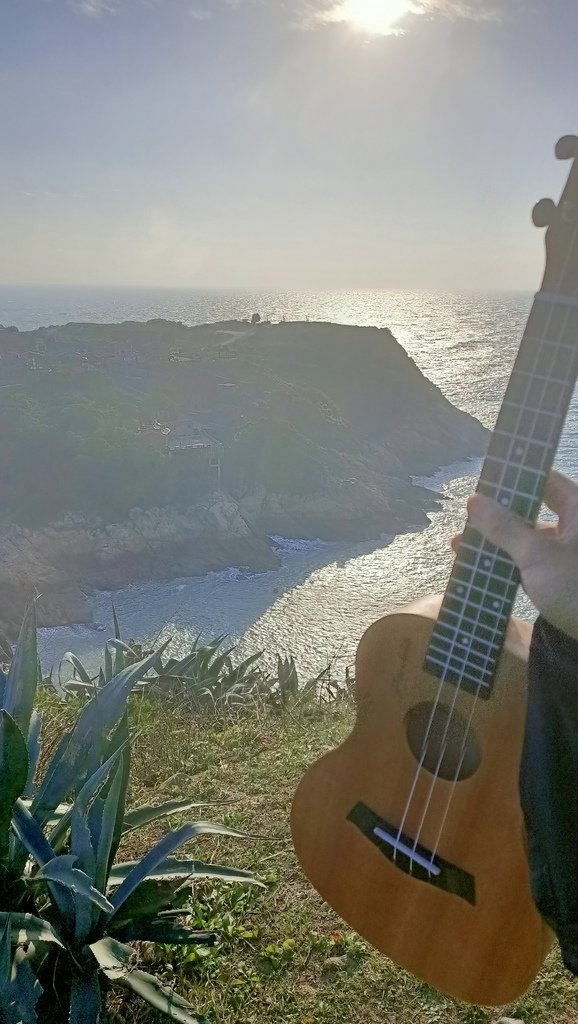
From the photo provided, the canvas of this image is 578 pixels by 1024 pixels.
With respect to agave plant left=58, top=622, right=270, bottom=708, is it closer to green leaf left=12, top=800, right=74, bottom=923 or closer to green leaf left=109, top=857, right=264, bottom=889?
green leaf left=109, top=857, right=264, bottom=889

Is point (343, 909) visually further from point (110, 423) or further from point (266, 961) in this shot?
point (110, 423)

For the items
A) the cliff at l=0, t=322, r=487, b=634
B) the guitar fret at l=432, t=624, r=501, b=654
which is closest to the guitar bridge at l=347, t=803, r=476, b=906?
the guitar fret at l=432, t=624, r=501, b=654

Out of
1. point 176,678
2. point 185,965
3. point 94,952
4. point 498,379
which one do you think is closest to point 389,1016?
point 185,965

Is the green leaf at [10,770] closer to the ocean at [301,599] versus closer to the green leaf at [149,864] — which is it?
the green leaf at [149,864]

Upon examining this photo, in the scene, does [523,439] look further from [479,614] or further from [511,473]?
[479,614]

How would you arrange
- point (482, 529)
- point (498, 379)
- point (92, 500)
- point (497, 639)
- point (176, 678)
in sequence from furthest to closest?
point (498, 379) < point (92, 500) < point (176, 678) < point (497, 639) < point (482, 529)

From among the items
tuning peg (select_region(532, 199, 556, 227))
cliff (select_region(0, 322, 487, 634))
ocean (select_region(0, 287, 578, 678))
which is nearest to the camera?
tuning peg (select_region(532, 199, 556, 227))

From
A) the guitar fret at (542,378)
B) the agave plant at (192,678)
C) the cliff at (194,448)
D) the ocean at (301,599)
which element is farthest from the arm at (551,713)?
the cliff at (194,448)
